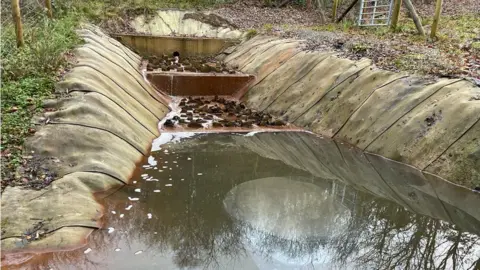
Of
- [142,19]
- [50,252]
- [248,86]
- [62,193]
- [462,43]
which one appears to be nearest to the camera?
[50,252]

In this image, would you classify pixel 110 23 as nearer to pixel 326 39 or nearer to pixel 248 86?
pixel 248 86

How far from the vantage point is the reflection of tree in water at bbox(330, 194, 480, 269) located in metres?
3.33

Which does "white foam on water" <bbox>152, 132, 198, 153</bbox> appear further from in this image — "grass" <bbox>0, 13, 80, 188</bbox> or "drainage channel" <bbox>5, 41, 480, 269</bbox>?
"grass" <bbox>0, 13, 80, 188</bbox>

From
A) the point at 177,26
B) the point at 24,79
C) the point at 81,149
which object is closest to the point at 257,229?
the point at 81,149

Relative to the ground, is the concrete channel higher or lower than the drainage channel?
higher

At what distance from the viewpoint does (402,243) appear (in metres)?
3.61

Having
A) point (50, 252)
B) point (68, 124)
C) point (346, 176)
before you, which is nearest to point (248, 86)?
point (346, 176)

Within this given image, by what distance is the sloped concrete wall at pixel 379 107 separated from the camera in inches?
191

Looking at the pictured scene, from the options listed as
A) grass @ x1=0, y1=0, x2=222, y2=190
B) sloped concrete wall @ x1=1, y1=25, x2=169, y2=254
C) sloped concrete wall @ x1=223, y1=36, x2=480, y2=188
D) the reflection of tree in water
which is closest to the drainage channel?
the reflection of tree in water

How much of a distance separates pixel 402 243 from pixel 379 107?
2.91m

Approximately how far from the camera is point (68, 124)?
4.59m

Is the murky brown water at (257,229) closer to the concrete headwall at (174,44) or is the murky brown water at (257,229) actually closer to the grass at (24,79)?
the grass at (24,79)

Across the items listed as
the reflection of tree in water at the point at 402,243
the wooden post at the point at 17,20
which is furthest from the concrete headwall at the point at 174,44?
the reflection of tree in water at the point at 402,243

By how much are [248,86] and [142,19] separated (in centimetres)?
650
